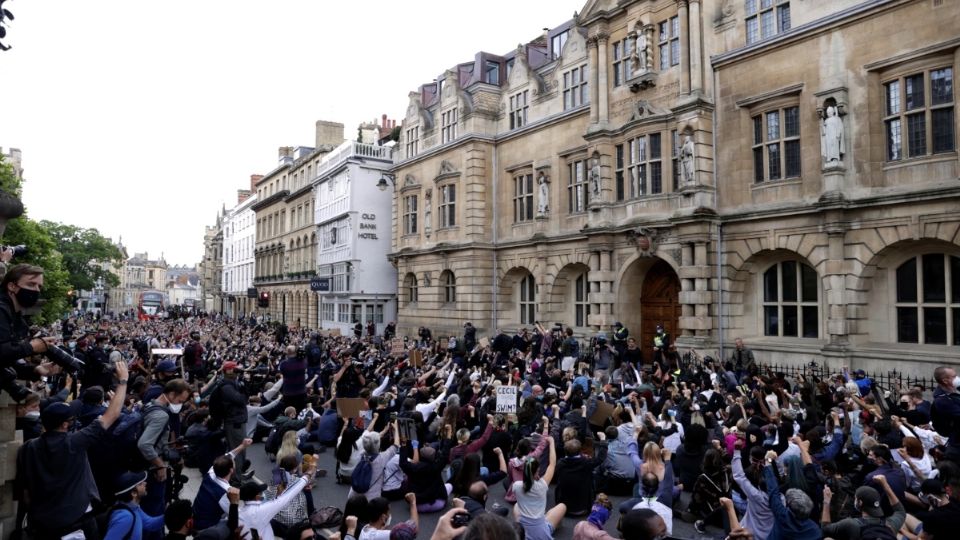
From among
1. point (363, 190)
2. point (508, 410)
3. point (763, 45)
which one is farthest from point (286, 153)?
point (508, 410)

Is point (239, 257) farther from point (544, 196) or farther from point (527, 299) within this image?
point (544, 196)

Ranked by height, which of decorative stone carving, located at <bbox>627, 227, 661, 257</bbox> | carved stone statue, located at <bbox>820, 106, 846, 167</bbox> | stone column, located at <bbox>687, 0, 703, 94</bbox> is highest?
stone column, located at <bbox>687, 0, 703, 94</bbox>

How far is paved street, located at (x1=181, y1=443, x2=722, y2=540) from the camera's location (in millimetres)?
7926

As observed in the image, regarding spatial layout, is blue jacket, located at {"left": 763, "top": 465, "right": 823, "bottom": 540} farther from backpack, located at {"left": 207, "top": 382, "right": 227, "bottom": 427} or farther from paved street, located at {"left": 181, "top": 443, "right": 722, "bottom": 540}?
backpack, located at {"left": 207, "top": 382, "right": 227, "bottom": 427}

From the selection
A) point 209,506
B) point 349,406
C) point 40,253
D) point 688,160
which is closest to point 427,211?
point 688,160

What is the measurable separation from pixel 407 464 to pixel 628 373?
33.2ft

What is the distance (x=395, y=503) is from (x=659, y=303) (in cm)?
1611

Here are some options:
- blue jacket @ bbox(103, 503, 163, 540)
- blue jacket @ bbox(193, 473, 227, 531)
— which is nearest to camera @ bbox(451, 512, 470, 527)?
blue jacket @ bbox(103, 503, 163, 540)

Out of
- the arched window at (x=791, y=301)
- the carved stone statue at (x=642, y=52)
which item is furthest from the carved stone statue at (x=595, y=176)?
the arched window at (x=791, y=301)

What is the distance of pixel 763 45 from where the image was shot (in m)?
18.5

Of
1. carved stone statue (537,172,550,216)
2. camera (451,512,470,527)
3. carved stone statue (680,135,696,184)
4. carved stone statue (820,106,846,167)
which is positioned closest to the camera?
camera (451,512,470,527)

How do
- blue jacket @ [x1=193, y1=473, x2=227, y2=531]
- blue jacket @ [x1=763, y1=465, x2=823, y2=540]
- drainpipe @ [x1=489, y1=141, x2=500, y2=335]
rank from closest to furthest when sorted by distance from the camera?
blue jacket @ [x1=763, y1=465, x2=823, y2=540], blue jacket @ [x1=193, y1=473, x2=227, y2=531], drainpipe @ [x1=489, y1=141, x2=500, y2=335]

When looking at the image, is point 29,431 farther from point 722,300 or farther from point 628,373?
point 722,300

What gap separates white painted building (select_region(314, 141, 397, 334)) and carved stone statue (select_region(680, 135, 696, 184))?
905 inches
